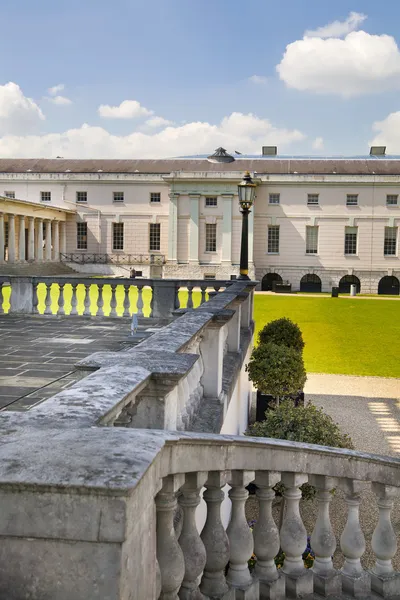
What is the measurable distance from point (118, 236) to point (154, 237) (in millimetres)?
3077

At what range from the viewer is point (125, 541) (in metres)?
1.72

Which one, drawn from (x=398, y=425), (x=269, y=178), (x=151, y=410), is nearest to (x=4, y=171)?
(x=269, y=178)

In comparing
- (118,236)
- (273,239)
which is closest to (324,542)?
(273,239)

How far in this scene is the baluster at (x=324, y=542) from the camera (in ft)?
10.5

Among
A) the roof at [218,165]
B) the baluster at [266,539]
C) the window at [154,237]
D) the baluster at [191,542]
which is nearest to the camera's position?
the baluster at [191,542]

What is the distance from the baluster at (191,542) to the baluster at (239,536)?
→ 313 mm

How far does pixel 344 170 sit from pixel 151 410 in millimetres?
51882

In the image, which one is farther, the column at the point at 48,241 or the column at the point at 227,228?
the column at the point at 227,228

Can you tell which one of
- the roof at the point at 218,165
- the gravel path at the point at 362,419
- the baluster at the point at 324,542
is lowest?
the gravel path at the point at 362,419

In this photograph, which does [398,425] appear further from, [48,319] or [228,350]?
[48,319]

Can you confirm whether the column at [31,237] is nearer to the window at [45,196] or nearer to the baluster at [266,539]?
the window at [45,196]

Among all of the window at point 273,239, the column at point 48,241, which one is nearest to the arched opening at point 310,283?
the window at point 273,239

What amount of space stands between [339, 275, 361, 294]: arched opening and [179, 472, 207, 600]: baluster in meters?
50.0

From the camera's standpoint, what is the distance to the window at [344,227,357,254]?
51.7 meters
